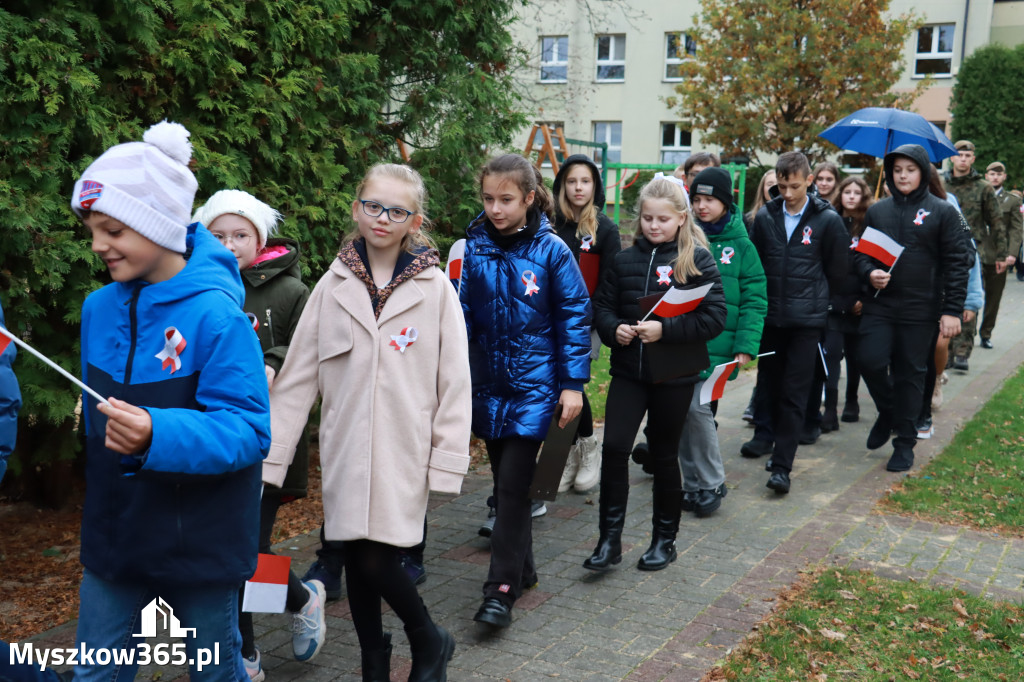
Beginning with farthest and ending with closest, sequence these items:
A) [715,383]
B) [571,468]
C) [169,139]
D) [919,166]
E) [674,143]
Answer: [674,143], [919,166], [571,468], [715,383], [169,139]

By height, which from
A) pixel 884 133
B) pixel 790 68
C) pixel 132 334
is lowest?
pixel 132 334

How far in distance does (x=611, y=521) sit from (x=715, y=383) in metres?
1.14

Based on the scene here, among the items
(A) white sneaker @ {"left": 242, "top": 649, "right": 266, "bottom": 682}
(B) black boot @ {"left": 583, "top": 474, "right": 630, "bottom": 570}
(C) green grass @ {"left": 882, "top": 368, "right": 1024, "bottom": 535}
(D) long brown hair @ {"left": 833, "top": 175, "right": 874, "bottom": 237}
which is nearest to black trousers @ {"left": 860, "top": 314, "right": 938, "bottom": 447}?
(C) green grass @ {"left": 882, "top": 368, "right": 1024, "bottom": 535}

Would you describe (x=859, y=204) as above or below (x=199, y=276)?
below

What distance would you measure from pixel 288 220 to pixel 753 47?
78.6ft

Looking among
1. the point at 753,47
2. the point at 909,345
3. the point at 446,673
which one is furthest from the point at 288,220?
the point at 753,47

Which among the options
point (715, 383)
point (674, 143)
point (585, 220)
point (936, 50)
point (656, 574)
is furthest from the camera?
point (674, 143)

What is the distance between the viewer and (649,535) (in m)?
6.12

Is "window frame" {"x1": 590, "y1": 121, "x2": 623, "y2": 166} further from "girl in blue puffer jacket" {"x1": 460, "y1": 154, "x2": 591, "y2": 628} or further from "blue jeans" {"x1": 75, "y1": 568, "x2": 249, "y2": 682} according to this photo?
"blue jeans" {"x1": 75, "y1": 568, "x2": 249, "y2": 682}

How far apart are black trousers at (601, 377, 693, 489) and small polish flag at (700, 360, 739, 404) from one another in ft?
1.48

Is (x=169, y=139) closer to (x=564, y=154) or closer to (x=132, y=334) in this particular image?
(x=132, y=334)

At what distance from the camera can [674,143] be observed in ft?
136

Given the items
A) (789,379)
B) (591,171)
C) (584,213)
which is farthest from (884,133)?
(584,213)

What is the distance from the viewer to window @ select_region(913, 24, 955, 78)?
37500 mm
